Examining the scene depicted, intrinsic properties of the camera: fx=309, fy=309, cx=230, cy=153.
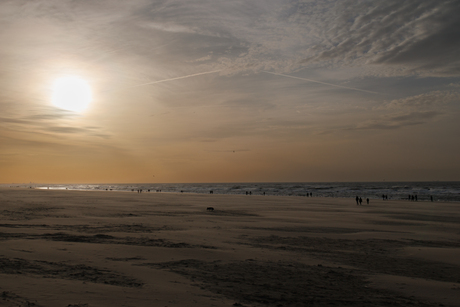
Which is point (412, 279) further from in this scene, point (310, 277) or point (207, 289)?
point (207, 289)

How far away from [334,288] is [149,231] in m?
11.8

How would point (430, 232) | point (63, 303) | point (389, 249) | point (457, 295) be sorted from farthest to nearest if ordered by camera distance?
1. point (430, 232)
2. point (389, 249)
3. point (457, 295)
4. point (63, 303)

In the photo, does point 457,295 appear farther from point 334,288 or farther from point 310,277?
point 310,277

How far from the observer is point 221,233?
57.7 ft

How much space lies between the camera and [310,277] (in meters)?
9.52

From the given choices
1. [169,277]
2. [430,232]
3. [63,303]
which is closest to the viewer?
[63,303]

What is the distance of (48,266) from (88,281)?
2.31m

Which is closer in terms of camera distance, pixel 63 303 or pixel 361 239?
pixel 63 303

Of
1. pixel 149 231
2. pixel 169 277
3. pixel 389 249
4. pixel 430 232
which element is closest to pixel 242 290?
pixel 169 277

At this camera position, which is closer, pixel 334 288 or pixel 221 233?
pixel 334 288

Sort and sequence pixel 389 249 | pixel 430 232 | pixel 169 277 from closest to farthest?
1. pixel 169 277
2. pixel 389 249
3. pixel 430 232

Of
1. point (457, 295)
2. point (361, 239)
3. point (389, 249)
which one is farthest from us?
point (361, 239)

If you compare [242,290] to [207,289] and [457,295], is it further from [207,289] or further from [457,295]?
[457,295]

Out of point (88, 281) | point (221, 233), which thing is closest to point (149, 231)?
point (221, 233)
